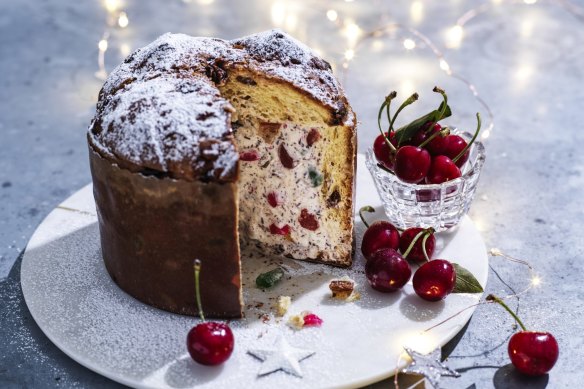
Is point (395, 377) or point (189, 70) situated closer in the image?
point (395, 377)

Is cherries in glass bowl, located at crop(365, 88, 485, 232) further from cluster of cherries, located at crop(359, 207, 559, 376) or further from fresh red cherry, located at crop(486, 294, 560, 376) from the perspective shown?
fresh red cherry, located at crop(486, 294, 560, 376)

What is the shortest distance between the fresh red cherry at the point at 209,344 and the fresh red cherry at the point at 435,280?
0.62 metres

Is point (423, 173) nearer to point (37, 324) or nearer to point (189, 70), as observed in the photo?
point (189, 70)

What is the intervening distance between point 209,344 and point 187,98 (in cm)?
74

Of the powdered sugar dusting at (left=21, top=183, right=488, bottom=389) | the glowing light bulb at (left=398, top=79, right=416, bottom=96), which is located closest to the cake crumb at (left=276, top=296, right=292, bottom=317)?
the powdered sugar dusting at (left=21, top=183, right=488, bottom=389)

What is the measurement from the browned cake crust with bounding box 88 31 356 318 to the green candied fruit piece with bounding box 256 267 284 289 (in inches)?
7.2

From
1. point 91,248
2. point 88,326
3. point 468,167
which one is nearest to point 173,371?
point 88,326

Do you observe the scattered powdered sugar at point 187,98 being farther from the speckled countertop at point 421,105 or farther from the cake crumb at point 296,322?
the speckled countertop at point 421,105

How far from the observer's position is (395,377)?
2.23 metres

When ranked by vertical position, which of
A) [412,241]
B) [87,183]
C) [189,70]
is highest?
[189,70]

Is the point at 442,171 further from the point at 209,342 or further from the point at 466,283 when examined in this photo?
the point at 209,342

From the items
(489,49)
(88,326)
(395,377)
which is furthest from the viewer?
(489,49)

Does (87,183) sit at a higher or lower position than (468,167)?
lower

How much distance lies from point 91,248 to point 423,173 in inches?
46.0
